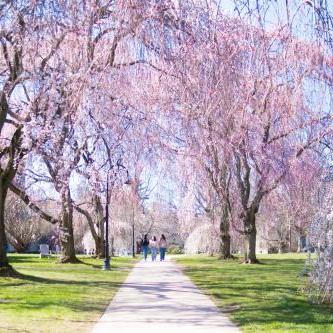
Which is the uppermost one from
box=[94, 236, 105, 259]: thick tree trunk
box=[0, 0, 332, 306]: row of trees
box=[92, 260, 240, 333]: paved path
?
box=[0, 0, 332, 306]: row of trees

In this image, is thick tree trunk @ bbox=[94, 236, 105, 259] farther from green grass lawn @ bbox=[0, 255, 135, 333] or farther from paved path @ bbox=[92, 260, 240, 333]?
paved path @ bbox=[92, 260, 240, 333]

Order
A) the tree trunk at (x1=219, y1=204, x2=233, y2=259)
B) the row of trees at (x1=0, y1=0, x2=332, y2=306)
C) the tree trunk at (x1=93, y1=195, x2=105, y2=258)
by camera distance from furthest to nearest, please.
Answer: the tree trunk at (x1=93, y1=195, x2=105, y2=258) < the tree trunk at (x1=219, y1=204, x2=233, y2=259) < the row of trees at (x1=0, y1=0, x2=332, y2=306)

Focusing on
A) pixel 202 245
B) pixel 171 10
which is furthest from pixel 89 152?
pixel 202 245

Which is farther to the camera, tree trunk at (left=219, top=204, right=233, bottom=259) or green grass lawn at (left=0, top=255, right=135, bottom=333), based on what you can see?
tree trunk at (left=219, top=204, right=233, bottom=259)

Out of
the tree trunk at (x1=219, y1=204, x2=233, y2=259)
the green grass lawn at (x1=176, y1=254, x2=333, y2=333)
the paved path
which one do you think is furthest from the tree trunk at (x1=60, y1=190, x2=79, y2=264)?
the paved path

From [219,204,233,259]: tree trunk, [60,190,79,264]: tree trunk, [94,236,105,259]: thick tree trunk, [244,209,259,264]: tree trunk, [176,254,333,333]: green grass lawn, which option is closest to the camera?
[176,254,333,333]: green grass lawn

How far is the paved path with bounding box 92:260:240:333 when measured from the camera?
30.9 feet

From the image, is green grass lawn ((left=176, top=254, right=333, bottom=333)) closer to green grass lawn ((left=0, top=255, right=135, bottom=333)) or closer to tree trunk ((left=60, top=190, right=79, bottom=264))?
green grass lawn ((left=0, top=255, right=135, bottom=333))

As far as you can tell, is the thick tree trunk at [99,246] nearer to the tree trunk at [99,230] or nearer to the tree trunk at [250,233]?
the tree trunk at [99,230]

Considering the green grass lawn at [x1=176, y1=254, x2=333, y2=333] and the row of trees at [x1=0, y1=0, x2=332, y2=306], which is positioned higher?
the row of trees at [x1=0, y1=0, x2=332, y2=306]

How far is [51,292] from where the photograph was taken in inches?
590

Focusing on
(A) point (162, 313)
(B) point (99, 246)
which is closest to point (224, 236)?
(B) point (99, 246)

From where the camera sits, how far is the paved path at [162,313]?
370 inches

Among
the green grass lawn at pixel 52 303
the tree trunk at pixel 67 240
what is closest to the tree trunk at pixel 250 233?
the tree trunk at pixel 67 240
